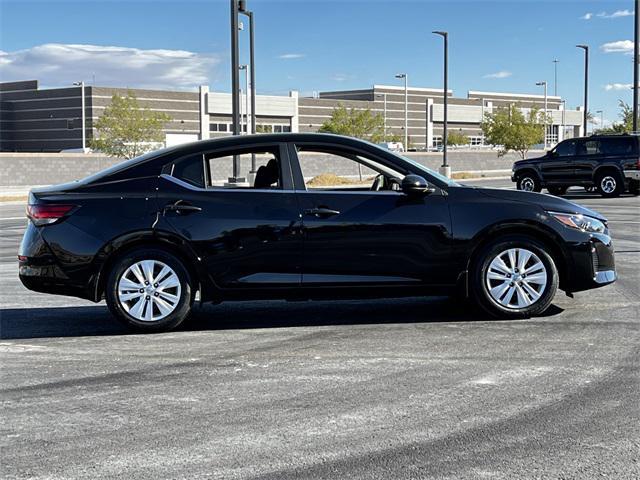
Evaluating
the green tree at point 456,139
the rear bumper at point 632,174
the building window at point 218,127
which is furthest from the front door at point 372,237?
the green tree at point 456,139

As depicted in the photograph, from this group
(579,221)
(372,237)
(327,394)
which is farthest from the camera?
(579,221)

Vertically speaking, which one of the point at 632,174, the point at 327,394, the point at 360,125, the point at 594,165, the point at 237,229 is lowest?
the point at 327,394

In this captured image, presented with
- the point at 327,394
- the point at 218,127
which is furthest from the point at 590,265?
the point at 218,127

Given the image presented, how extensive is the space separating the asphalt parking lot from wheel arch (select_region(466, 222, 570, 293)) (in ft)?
1.63

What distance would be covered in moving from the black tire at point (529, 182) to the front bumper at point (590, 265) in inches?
781

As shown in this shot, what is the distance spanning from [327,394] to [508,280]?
284 centimetres

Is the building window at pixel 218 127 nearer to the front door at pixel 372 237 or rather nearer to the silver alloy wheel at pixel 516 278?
the front door at pixel 372 237

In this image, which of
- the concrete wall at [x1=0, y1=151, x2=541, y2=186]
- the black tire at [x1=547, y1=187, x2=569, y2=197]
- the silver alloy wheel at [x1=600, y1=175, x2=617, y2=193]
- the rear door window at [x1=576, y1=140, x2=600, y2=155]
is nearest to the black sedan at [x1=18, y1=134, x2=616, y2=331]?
the silver alloy wheel at [x1=600, y1=175, x2=617, y2=193]

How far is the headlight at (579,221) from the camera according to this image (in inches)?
301

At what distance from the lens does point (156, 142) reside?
1905 inches

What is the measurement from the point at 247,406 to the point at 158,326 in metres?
2.42

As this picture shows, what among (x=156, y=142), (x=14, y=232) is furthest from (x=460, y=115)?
(x=14, y=232)

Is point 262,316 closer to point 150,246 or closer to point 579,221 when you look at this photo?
point 150,246

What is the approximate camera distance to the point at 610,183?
26.4 meters
